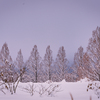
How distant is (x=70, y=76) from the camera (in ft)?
50.8

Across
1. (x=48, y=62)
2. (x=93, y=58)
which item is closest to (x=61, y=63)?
(x=48, y=62)

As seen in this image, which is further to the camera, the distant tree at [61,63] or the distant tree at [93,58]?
the distant tree at [61,63]

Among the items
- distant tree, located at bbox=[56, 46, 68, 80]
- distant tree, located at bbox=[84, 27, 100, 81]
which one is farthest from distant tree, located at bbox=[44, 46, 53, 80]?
distant tree, located at bbox=[84, 27, 100, 81]

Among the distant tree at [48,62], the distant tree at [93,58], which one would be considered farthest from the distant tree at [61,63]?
the distant tree at [93,58]

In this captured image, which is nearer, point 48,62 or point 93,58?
point 93,58

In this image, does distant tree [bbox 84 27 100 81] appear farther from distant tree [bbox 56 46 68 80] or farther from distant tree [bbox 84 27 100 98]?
distant tree [bbox 56 46 68 80]

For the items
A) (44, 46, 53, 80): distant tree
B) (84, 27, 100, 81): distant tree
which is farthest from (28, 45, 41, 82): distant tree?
(84, 27, 100, 81): distant tree

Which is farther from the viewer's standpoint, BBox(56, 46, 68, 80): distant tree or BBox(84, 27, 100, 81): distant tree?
BBox(56, 46, 68, 80): distant tree

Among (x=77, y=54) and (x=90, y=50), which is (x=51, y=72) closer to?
(x=77, y=54)

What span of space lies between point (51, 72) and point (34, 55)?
419 cm

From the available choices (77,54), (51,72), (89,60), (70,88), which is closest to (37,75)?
(51,72)

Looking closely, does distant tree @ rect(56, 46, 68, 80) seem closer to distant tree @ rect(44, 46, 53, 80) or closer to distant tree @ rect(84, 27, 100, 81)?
distant tree @ rect(44, 46, 53, 80)

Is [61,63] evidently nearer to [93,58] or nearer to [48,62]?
[48,62]

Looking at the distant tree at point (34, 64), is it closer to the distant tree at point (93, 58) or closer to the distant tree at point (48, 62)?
the distant tree at point (48, 62)
